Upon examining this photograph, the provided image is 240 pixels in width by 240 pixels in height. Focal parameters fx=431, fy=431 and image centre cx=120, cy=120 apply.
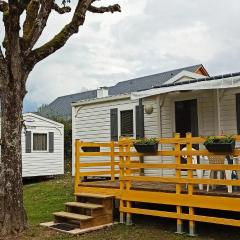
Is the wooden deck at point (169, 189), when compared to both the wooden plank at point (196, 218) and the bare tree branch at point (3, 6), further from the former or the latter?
the bare tree branch at point (3, 6)

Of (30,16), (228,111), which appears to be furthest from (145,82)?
(30,16)

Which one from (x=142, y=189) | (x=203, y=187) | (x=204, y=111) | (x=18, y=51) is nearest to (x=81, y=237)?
(x=142, y=189)

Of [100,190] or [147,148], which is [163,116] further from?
[147,148]

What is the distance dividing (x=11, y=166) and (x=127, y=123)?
534 cm

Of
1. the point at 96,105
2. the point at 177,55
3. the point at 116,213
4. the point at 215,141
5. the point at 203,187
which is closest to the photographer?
the point at 215,141

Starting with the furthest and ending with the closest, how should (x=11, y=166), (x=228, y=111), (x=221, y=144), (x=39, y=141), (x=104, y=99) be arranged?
1. (x=39, y=141)
2. (x=104, y=99)
3. (x=228, y=111)
4. (x=11, y=166)
5. (x=221, y=144)

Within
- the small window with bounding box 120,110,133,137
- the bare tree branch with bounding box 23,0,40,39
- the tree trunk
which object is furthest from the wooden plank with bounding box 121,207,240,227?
the small window with bounding box 120,110,133,137

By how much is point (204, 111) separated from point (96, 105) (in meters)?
4.37

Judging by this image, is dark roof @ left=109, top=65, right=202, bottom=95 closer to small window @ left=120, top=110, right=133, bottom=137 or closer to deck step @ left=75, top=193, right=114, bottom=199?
small window @ left=120, top=110, right=133, bottom=137

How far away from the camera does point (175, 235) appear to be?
6766mm

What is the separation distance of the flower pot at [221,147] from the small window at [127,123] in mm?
5797

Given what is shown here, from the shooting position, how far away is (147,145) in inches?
283

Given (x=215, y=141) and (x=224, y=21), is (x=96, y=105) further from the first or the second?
(x=215, y=141)

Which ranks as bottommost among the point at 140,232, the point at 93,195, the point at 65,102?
the point at 140,232
